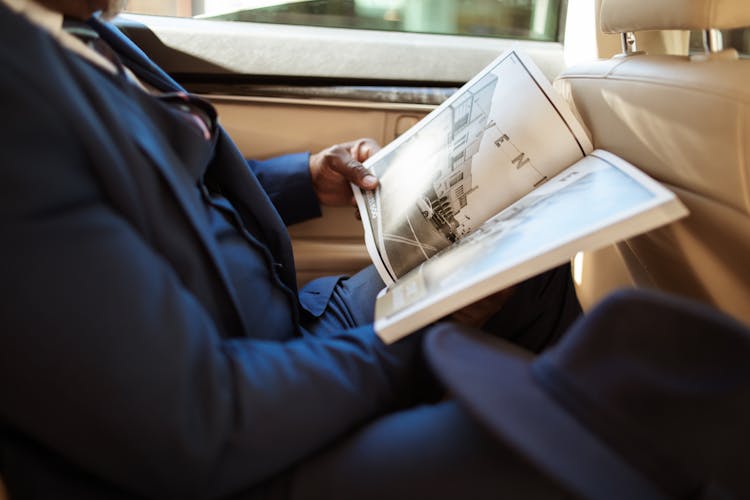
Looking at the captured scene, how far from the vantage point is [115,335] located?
48 cm

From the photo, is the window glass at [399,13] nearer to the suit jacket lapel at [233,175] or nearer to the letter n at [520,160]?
the suit jacket lapel at [233,175]

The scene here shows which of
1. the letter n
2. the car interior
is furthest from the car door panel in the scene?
the letter n

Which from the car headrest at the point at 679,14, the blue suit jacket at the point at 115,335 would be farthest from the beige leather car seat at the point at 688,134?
the blue suit jacket at the point at 115,335

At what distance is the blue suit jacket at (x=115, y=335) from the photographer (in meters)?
0.47

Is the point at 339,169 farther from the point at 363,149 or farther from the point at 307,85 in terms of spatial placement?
the point at 307,85

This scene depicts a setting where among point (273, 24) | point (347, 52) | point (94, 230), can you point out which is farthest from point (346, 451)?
point (273, 24)

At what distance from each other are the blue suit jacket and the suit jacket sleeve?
1.52ft

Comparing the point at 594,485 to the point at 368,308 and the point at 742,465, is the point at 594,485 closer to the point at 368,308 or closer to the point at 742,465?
the point at 742,465

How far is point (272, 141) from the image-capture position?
3.91 feet

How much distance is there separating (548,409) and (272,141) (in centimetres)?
85

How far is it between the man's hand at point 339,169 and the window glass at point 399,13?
0.38 meters

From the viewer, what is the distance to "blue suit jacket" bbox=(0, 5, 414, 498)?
0.47 meters

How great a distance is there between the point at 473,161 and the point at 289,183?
368 mm

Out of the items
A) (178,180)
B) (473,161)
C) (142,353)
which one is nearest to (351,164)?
(473,161)
